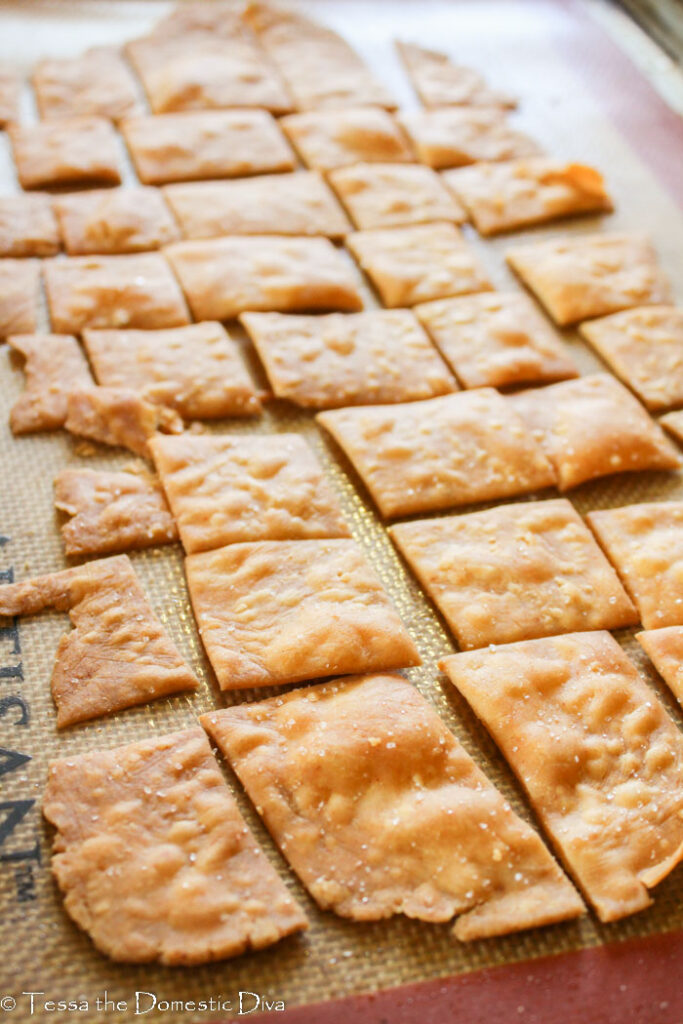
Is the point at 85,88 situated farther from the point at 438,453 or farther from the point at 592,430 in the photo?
the point at 592,430

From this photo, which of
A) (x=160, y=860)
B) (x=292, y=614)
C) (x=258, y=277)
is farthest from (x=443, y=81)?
(x=160, y=860)

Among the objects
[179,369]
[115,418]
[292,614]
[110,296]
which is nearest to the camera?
[292,614]

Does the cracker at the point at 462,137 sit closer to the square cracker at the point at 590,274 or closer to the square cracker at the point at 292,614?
the square cracker at the point at 590,274

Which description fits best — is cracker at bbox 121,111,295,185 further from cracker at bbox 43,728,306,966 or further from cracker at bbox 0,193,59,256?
cracker at bbox 43,728,306,966

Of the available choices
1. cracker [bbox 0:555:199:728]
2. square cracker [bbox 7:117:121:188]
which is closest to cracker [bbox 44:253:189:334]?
square cracker [bbox 7:117:121:188]

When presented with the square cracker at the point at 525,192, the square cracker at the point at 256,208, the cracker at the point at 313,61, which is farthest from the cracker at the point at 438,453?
the cracker at the point at 313,61
